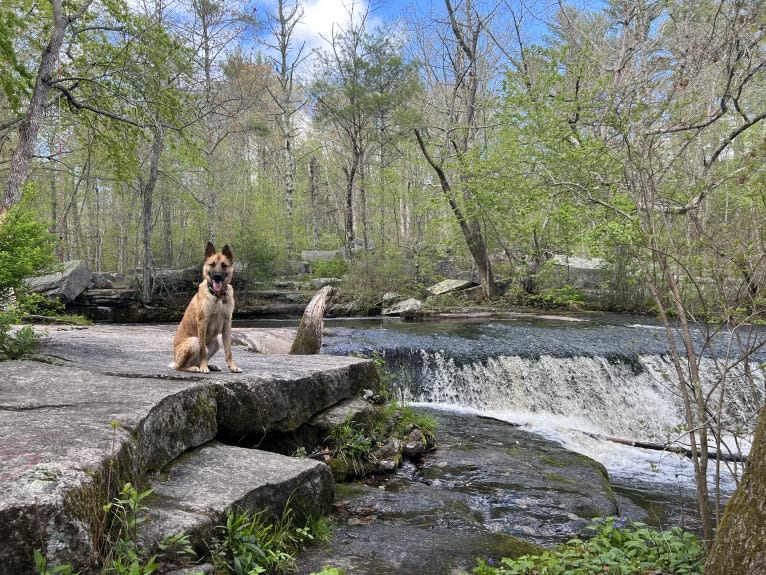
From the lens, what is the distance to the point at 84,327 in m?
10.3

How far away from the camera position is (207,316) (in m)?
5.11

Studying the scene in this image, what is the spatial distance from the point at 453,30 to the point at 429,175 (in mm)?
11956

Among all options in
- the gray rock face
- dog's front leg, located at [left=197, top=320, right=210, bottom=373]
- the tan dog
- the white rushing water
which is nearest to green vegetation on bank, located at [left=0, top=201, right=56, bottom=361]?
the tan dog

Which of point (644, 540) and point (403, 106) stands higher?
point (403, 106)

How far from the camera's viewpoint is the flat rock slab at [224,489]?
2.90 m

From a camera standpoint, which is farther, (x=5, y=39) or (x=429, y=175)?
(x=429, y=175)

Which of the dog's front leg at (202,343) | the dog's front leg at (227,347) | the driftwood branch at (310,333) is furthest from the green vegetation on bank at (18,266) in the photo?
the driftwood branch at (310,333)

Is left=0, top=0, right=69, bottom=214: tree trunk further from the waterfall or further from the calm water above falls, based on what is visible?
the waterfall

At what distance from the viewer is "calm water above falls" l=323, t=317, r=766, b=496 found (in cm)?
922

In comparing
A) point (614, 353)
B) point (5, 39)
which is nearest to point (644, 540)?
point (614, 353)

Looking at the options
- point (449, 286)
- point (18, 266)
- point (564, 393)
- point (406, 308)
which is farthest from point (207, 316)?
point (449, 286)

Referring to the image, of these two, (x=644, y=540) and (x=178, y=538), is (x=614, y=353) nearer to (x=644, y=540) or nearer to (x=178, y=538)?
(x=644, y=540)

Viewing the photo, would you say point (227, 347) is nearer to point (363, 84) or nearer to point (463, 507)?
point (463, 507)

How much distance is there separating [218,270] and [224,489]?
233 centimetres
